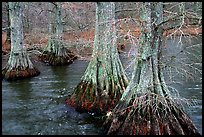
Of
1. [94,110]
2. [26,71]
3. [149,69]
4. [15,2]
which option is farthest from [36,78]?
[149,69]

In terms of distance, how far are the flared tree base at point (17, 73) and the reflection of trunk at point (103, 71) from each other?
600cm

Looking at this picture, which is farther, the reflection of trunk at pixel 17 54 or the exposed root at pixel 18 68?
the reflection of trunk at pixel 17 54

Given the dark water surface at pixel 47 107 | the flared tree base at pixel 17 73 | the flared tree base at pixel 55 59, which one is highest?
the flared tree base at pixel 55 59

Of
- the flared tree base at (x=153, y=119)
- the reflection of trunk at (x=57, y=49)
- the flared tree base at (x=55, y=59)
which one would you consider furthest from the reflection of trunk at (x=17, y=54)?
the flared tree base at (x=153, y=119)

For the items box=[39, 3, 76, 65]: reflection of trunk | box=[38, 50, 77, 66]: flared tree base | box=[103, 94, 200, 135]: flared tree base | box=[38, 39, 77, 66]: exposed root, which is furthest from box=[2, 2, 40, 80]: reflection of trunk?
box=[103, 94, 200, 135]: flared tree base

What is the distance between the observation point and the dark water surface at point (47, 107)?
9438 mm

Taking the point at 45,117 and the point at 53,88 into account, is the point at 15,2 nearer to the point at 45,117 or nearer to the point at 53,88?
the point at 53,88

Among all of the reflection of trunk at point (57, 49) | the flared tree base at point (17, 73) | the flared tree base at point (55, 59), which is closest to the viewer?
the flared tree base at point (17, 73)

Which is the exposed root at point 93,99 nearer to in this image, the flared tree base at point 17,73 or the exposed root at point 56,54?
the flared tree base at point 17,73

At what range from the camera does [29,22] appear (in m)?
32.8

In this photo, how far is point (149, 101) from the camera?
8.34 meters

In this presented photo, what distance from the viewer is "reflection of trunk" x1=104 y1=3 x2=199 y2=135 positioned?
8.35 metres

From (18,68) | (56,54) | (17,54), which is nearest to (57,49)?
(56,54)

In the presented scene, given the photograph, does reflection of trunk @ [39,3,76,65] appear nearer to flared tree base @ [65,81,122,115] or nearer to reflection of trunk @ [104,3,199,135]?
flared tree base @ [65,81,122,115]
